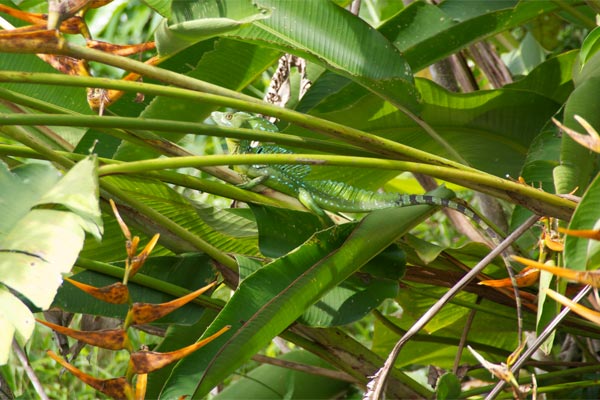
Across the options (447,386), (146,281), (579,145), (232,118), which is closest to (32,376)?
(146,281)

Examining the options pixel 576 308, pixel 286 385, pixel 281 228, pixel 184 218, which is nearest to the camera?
pixel 576 308

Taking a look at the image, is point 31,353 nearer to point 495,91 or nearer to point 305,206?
point 305,206

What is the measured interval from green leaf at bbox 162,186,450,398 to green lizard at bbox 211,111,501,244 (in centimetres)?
12

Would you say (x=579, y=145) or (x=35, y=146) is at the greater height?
(x=579, y=145)

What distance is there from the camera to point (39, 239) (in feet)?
2.49

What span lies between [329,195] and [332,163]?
1.80 feet

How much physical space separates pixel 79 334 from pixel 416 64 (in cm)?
101

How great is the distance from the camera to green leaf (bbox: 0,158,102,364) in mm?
702

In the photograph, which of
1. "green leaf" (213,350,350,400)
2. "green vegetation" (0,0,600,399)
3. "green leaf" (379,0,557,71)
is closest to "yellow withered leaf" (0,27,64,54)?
"green vegetation" (0,0,600,399)

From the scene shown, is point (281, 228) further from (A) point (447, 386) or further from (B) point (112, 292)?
(B) point (112, 292)

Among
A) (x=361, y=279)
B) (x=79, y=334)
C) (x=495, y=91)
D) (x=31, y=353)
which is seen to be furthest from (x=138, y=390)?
(x=31, y=353)

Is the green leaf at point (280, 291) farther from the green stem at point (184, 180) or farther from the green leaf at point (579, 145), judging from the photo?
the green leaf at point (579, 145)

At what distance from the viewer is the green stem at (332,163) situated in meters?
0.84

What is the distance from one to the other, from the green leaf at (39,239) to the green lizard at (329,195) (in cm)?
53
